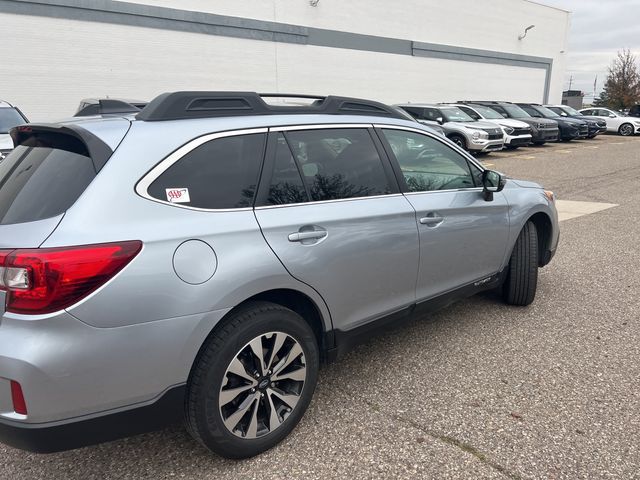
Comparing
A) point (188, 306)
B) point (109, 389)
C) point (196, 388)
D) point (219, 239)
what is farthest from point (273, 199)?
point (109, 389)

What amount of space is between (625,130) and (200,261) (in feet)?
106

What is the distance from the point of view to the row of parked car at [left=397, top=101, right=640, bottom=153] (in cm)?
1591

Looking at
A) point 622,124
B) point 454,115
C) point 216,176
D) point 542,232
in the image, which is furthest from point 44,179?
point 622,124

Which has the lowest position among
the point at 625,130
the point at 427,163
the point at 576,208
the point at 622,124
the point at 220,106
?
the point at 625,130

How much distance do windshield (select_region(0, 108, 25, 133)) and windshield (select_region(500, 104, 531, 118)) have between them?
17674mm

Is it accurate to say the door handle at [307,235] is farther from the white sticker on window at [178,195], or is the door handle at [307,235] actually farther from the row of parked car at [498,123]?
the row of parked car at [498,123]

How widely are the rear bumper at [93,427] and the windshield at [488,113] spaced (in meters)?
18.5

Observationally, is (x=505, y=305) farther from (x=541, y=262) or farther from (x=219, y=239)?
(x=219, y=239)

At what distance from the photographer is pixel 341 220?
8.87 ft

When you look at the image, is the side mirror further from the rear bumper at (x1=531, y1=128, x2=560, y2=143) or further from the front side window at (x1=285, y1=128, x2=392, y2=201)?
the rear bumper at (x1=531, y1=128, x2=560, y2=143)

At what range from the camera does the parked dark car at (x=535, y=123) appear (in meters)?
19.9

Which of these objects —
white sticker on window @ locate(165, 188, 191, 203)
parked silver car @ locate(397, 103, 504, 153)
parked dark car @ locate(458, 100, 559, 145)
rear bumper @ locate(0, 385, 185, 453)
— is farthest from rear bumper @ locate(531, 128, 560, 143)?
rear bumper @ locate(0, 385, 185, 453)

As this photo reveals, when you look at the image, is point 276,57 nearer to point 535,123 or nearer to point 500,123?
point 500,123

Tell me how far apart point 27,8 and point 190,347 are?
15.4m
